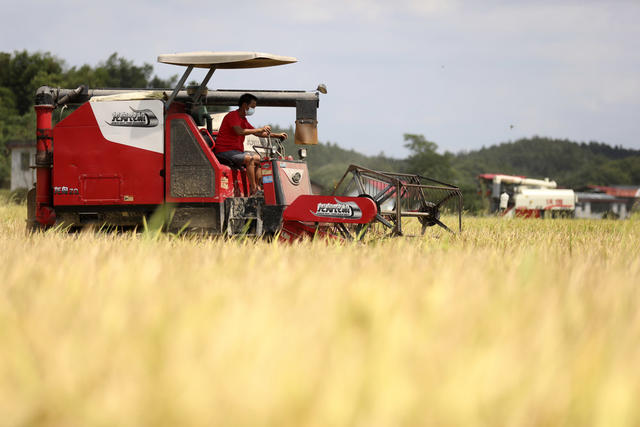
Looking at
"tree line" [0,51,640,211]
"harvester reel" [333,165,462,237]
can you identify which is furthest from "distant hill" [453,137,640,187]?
"harvester reel" [333,165,462,237]

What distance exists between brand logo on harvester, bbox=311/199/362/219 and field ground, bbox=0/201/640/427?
4412 mm

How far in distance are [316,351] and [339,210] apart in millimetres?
5803

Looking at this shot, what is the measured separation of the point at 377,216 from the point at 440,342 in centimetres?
572

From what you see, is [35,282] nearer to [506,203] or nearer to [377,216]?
[377,216]

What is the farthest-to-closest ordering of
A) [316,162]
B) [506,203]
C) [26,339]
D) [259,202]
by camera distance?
[316,162]
[506,203]
[259,202]
[26,339]

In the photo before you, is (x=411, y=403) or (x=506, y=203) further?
(x=506, y=203)

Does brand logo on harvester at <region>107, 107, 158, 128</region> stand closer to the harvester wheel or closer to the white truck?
the harvester wheel

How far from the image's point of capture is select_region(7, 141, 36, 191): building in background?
3962 centimetres

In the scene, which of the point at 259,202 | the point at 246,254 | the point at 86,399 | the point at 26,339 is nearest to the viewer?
the point at 86,399

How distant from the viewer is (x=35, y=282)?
10.3 feet

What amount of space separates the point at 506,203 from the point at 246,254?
109ft

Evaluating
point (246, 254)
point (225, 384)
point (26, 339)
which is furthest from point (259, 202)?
point (225, 384)

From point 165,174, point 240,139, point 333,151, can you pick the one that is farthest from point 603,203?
point 333,151

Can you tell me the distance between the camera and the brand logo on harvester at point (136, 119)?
838cm
